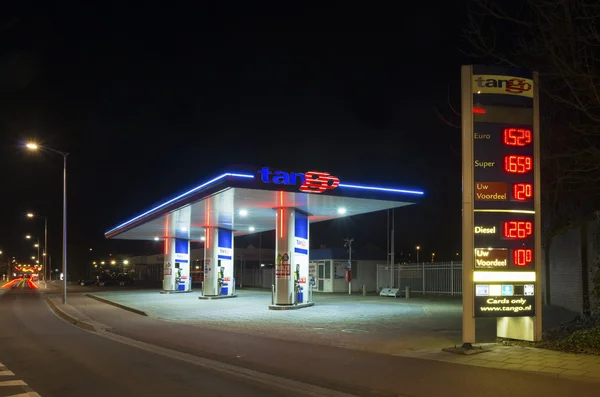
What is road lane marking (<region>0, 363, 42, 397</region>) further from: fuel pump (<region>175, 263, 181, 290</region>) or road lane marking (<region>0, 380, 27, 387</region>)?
fuel pump (<region>175, 263, 181, 290</region>)

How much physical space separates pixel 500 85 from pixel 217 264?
2435 centimetres

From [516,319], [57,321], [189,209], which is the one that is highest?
[189,209]

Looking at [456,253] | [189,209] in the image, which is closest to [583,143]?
[189,209]

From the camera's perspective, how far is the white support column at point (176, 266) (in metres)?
42.4

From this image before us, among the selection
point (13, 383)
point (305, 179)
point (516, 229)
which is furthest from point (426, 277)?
point (13, 383)

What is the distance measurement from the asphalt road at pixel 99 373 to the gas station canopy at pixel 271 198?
301 inches

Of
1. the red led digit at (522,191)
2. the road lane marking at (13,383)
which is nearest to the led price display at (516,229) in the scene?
the red led digit at (522,191)

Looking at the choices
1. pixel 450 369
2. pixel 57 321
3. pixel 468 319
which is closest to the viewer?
pixel 450 369

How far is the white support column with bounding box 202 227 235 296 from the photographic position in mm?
33375

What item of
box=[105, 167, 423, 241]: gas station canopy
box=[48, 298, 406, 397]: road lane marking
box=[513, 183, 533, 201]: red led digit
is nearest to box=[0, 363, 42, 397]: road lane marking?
box=[48, 298, 406, 397]: road lane marking

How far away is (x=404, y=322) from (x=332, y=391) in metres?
9.63

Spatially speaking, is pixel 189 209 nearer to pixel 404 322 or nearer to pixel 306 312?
pixel 306 312

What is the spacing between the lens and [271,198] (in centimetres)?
2300

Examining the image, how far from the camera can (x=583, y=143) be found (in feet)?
49.2
